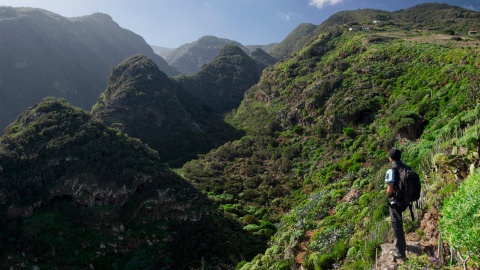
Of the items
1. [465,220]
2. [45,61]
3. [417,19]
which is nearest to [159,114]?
[465,220]

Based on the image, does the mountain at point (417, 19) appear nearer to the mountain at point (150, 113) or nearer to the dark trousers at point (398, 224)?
the mountain at point (150, 113)

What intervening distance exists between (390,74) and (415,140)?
1470 cm

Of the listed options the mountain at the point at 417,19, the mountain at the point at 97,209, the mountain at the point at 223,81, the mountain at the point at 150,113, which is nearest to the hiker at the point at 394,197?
the mountain at the point at 97,209

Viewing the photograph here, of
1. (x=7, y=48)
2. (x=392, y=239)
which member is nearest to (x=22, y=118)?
(x=392, y=239)

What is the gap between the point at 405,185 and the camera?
21.7ft

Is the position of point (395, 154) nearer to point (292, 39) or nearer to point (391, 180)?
point (391, 180)

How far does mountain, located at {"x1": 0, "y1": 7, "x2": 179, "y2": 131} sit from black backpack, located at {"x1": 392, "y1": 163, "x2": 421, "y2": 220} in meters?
103

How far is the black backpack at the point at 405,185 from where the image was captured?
656 centimetres

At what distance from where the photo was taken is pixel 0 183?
2386 centimetres

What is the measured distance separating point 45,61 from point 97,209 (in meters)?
101

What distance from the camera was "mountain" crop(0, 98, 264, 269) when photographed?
20391mm

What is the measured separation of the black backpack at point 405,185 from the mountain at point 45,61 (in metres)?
103

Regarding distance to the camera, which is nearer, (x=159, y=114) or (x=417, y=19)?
(x=159, y=114)

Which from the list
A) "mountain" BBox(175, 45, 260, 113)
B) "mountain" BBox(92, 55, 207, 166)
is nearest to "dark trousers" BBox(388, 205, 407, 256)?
Answer: "mountain" BBox(92, 55, 207, 166)
